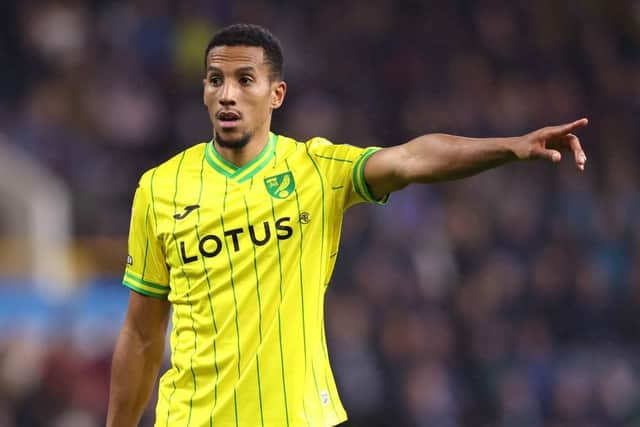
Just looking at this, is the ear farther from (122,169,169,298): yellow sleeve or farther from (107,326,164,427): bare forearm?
(107,326,164,427): bare forearm

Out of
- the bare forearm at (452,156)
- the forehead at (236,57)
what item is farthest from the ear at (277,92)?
the bare forearm at (452,156)

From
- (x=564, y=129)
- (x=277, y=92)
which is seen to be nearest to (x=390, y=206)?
(x=277, y=92)

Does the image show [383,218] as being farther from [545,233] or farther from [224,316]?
[224,316]

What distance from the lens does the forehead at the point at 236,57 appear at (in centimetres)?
430

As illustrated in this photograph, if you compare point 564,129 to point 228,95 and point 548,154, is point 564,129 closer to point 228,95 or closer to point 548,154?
point 548,154

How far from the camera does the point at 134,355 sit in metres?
4.50

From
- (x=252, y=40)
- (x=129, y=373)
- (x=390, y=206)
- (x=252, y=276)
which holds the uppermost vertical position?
(x=390, y=206)

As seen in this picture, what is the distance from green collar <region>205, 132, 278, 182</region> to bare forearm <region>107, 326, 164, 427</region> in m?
0.65

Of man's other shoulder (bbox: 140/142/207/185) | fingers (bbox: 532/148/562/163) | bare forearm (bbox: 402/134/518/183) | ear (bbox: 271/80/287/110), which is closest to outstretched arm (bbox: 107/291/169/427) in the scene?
man's other shoulder (bbox: 140/142/207/185)

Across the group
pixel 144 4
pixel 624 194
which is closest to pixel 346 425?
pixel 624 194

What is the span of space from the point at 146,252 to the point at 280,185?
1.79ft

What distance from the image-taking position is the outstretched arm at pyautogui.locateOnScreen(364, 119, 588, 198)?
3.63 m

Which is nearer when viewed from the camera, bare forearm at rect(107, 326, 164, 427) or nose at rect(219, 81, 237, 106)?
nose at rect(219, 81, 237, 106)

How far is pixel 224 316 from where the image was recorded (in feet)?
13.7
